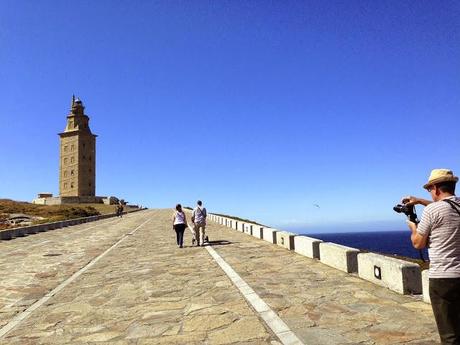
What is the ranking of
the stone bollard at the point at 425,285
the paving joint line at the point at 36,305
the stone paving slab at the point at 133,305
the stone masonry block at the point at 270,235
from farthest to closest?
the stone masonry block at the point at 270,235, the stone bollard at the point at 425,285, the paving joint line at the point at 36,305, the stone paving slab at the point at 133,305

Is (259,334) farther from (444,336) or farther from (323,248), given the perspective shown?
(323,248)

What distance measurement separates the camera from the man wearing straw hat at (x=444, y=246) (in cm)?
407

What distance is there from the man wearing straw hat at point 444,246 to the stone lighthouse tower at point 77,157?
11468 cm

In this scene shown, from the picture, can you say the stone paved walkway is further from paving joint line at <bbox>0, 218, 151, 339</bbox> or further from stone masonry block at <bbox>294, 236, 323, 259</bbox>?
stone masonry block at <bbox>294, 236, 323, 259</bbox>

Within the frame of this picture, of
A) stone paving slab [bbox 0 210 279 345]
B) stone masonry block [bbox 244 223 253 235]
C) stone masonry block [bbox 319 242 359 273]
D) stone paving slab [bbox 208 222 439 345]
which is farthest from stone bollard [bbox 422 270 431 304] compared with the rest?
stone masonry block [bbox 244 223 253 235]

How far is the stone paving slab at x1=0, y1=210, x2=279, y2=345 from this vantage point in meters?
6.35

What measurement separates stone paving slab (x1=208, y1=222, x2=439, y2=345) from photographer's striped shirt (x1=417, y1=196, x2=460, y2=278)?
180 centimetres

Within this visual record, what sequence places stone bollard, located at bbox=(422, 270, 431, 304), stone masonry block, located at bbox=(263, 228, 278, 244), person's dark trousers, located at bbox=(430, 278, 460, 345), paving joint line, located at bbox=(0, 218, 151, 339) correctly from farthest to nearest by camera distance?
stone masonry block, located at bbox=(263, 228, 278, 244)
stone bollard, located at bbox=(422, 270, 431, 304)
paving joint line, located at bbox=(0, 218, 151, 339)
person's dark trousers, located at bbox=(430, 278, 460, 345)

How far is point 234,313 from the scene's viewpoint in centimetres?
728

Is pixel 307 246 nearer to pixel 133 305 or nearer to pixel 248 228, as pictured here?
pixel 133 305

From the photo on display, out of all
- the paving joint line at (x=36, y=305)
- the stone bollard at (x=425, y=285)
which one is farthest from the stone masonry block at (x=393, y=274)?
the paving joint line at (x=36, y=305)

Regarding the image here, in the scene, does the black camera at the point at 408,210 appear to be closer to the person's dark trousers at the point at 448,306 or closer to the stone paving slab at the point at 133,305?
the person's dark trousers at the point at 448,306

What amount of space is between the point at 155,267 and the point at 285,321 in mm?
7114

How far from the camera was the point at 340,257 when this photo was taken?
11352mm
